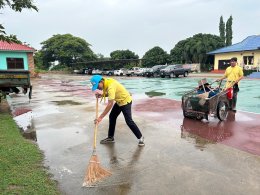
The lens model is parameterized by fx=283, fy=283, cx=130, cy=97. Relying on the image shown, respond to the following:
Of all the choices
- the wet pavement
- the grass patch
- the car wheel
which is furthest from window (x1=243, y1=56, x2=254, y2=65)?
the grass patch

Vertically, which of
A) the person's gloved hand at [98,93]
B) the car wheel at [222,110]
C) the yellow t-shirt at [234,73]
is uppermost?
the yellow t-shirt at [234,73]

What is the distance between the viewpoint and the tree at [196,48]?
152 ft

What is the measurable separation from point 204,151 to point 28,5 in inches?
159

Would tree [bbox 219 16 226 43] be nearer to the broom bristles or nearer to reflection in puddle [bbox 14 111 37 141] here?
reflection in puddle [bbox 14 111 37 141]

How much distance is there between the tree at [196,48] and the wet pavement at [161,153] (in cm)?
3899

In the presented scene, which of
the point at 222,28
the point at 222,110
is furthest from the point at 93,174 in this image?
the point at 222,28

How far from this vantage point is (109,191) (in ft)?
12.6

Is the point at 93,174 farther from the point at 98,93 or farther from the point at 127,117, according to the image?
the point at 127,117

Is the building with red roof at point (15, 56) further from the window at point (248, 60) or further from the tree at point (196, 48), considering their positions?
the window at point (248, 60)

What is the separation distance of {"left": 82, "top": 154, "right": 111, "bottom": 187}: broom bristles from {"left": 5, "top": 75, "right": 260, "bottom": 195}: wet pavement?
112 millimetres

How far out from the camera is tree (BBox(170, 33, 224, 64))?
46281 millimetres

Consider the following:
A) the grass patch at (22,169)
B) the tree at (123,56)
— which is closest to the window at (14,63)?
the tree at (123,56)

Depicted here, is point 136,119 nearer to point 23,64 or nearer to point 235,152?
point 235,152

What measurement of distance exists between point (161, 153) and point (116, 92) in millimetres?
1461
